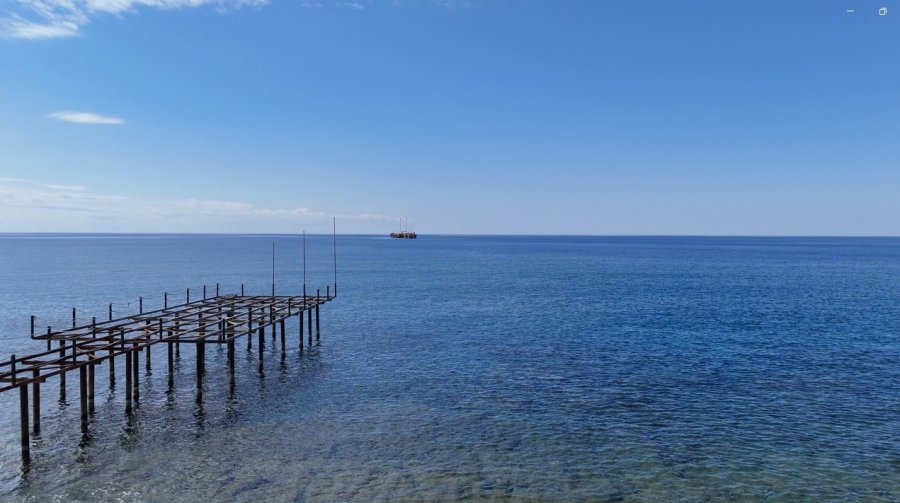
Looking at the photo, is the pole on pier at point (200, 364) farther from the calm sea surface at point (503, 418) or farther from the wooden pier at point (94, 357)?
the calm sea surface at point (503, 418)

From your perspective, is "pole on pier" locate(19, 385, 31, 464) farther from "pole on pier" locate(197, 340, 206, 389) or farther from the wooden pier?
"pole on pier" locate(197, 340, 206, 389)

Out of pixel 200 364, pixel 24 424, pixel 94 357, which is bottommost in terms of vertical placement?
pixel 24 424

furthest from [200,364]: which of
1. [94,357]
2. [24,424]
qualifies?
[24,424]

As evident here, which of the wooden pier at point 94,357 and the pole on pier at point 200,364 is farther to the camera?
the pole on pier at point 200,364

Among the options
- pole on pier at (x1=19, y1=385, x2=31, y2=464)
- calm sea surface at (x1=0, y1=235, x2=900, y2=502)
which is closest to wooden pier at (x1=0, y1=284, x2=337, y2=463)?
pole on pier at (x1=19, y1=385, x2=31, y2=464)

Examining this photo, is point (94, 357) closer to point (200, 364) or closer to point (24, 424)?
point (24, 424)

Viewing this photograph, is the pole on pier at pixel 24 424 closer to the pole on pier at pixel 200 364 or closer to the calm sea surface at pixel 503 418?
the calm sea surface at pixel 503 418

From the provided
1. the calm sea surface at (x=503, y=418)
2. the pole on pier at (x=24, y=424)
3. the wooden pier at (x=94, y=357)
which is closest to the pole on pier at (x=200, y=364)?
the wooden pier at (x=94, y=357)

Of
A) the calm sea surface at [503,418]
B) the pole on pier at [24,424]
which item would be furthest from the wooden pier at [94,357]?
the calm sea surface at [503,418]

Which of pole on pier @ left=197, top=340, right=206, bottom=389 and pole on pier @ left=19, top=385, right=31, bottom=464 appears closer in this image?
pole on pier @ left=19, top=385, right=31, bottom=464

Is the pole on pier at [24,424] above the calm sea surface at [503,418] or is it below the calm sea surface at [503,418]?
above

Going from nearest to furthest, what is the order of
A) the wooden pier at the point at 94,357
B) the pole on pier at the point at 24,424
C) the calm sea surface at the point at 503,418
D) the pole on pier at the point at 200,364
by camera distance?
the calm sea surface at the point at 503,418 → the pole on pier at the point at 24,424 → the wooden pier at the point at 94,357 → the pole on pier at the point at 200,364

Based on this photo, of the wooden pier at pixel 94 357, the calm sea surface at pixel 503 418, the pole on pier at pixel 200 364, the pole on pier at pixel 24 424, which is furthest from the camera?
the pole on pier at pixel 200 364

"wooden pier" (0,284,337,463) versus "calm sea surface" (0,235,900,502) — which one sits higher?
"wooden pier" (0,284,337,463)
